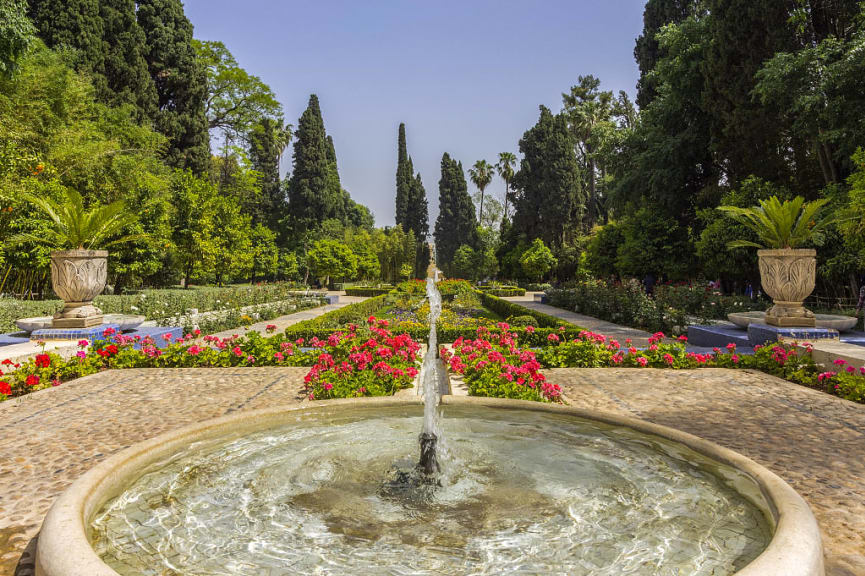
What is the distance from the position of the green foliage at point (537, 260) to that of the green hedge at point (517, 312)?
31.2 ft

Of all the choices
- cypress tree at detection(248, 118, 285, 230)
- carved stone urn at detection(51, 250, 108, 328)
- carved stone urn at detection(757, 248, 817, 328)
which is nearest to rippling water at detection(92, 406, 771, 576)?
carved stone urn at detection(757, 248, 817, 328)

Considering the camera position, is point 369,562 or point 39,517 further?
point 39,517

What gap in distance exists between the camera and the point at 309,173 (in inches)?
1468

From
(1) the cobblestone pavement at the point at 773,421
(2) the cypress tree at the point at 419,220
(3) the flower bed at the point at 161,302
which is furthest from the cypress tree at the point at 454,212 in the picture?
(1) the cobblestone pavement at the point at 773,421

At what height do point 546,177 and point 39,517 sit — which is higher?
Result: point 546,177

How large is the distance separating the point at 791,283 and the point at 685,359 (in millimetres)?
2870

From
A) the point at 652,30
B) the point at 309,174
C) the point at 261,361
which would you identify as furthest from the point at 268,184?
the point at 261,361

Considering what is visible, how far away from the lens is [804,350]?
632cm

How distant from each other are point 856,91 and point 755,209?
3.89 m

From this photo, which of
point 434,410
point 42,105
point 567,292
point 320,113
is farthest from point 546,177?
point 434,410

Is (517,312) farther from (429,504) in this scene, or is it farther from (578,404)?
(429,504)

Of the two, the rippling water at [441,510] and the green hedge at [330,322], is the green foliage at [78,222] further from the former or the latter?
the rippling water at [441,510]

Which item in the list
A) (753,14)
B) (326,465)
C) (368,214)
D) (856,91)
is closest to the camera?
(326,465)

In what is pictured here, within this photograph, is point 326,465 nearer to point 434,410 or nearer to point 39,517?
point 434,410
